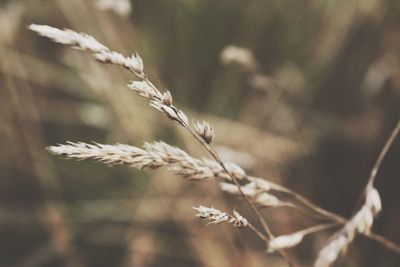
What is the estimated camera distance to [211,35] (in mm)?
1459

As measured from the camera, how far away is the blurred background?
3.87ft

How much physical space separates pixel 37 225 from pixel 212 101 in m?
0.65

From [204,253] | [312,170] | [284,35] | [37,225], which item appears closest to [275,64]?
[284,35]

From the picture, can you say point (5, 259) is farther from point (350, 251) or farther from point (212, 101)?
point (350, 251)

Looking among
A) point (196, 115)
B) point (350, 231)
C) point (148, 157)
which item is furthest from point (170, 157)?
point (196, 115)

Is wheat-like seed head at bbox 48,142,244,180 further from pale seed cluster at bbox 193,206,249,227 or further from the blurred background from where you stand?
the blurred background

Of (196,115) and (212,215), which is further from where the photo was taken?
(196,115)

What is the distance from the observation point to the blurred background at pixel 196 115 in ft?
3.87

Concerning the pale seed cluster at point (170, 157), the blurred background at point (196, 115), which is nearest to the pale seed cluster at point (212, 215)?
the pale seed cluster at point (170, 157)

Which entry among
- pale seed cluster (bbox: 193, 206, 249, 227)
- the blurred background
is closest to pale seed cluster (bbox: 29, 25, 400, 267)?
pale seed cluster (bbox: 193, 206, 249, 227)

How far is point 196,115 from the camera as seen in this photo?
1.32 metres

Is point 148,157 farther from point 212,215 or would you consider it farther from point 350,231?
point 350,231

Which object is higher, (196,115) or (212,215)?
(212,215)

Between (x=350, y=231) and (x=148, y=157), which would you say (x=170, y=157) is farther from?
(x=350, y=231)
